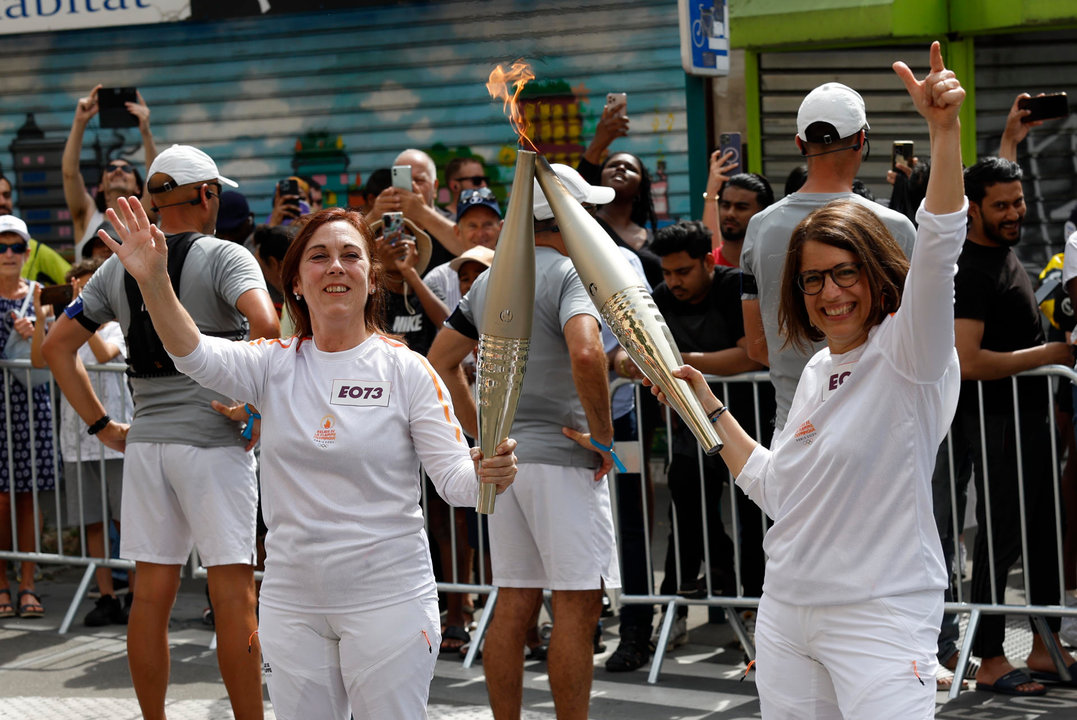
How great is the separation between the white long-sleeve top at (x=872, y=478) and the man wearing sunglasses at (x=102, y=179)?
22.6 feet

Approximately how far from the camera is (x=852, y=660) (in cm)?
325

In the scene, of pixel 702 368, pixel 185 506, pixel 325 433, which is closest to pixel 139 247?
pixel 325 433

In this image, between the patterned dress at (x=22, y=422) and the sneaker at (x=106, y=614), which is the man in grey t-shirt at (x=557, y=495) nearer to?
the sneaker at (x=106, y=614)

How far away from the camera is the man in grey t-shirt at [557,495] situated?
17.0ft

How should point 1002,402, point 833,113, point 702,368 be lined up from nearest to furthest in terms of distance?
1. point 833,113
2. point 1002,402
3. point 702,368

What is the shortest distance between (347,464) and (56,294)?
4.08m

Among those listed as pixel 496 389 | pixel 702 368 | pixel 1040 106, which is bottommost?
pixel 496 389

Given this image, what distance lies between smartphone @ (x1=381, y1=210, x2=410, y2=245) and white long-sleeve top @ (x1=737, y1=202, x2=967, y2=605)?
3.76 m

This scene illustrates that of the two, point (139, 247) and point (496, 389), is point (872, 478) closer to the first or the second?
point (496, 389)

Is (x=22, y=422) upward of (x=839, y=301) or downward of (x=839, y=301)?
downward

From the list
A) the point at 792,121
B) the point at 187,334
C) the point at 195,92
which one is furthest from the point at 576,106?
the point at 187,334

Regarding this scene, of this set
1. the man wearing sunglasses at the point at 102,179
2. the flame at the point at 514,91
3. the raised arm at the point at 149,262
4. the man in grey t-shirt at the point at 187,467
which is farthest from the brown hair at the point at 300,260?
the man wearing sunglasses at the point at 102,179

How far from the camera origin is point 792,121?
446 inches

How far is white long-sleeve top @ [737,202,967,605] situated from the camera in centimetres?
329
